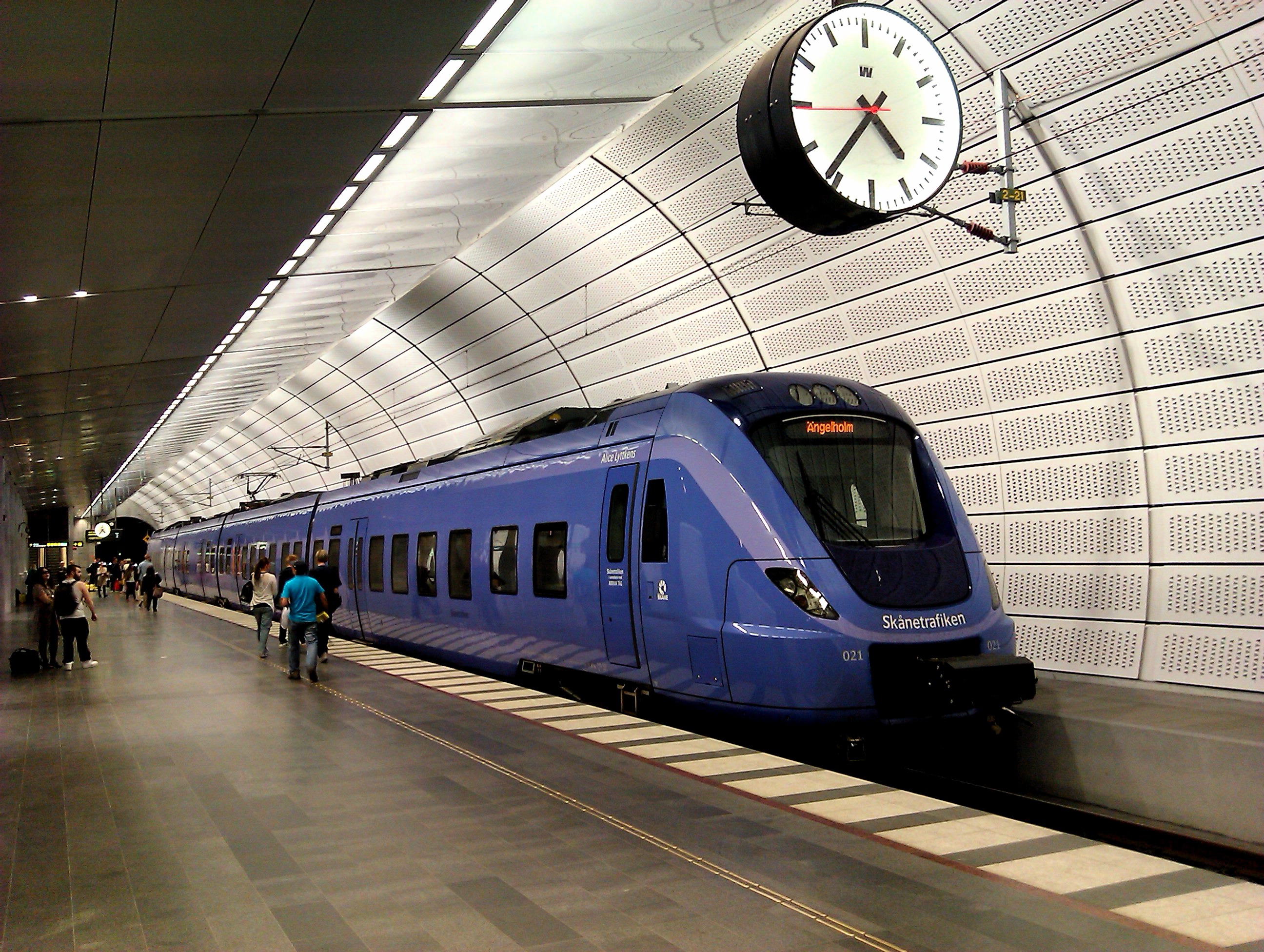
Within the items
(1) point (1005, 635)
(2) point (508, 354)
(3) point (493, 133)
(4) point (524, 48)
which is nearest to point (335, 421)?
(2) point (508, 354)

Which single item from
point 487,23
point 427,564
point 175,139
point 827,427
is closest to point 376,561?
point 427,564

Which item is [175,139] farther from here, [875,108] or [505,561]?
[505,561]

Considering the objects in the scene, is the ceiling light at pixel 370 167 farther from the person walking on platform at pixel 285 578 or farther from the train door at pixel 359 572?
the train door at pixel 359 572

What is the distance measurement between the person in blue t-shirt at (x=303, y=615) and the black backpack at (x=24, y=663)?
5113mm

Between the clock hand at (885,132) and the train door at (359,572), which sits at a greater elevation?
the clock hand at (885,132)

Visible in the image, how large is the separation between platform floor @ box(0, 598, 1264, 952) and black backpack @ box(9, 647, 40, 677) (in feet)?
Answer: 24.0

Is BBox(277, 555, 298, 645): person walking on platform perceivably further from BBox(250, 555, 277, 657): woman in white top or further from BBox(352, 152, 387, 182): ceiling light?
BBox(352, 152, 387, 182): ceiling light

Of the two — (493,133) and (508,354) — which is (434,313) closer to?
(508,354)

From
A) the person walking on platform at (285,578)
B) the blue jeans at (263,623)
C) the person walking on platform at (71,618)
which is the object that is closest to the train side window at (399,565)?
the person walking on platform at (285,578)

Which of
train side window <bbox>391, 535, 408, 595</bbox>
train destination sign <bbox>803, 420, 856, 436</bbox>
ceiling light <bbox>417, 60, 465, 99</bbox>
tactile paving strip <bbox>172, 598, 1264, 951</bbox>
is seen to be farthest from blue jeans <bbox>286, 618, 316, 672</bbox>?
train destination sign <bbox>803, 420, 856, 436</bbox>

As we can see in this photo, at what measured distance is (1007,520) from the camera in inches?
587

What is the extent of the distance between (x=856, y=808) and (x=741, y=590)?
289 cm

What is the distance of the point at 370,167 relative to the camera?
12.8m

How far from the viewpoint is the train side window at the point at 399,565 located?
57.4ft
